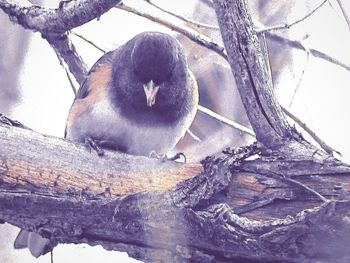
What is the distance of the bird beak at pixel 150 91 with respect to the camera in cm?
129

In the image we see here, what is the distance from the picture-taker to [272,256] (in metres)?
0.88

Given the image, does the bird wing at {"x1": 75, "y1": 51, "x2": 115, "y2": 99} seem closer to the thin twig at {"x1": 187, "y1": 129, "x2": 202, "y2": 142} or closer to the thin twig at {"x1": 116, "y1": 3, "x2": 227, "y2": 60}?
the thin twig at {"x1": 116, "y1": 3, "x2": 227, "y2": 60}

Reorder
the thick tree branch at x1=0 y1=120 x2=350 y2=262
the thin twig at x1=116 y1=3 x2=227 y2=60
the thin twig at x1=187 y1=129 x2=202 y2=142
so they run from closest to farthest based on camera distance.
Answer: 1. the thick tree branch at x1=0 y1=120 x2=350 y2=262
2. the thin twig at x1=116 y1=3 x2=227 y2=60
3. the thin twig at x1=187 y1=129 x2=202 y2=142

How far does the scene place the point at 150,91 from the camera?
132 cm

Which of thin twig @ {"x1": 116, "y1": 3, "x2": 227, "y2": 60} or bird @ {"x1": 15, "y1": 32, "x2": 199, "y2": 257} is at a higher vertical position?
thin twig @ {"x1": 116, "y1": 3, "x2": 227, "y2": 60}

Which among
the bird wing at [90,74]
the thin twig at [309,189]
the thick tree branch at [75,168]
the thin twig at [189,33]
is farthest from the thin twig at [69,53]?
the thin twig at [309,189]

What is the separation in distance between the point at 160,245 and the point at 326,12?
3.34ft

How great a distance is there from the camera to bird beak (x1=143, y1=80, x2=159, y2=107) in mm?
1295

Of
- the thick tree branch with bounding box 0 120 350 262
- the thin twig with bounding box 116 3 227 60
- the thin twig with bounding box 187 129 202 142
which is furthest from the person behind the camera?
the thin twig with bounding box 187 129 202 142

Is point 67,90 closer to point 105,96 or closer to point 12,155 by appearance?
Answer: point 105,96

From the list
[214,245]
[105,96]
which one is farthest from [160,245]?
[105,96]

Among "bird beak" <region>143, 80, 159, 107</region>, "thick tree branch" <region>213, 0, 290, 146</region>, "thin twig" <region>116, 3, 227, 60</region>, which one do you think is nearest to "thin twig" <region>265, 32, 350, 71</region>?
"thin twig" <region>116, 3, 227, 60</region>

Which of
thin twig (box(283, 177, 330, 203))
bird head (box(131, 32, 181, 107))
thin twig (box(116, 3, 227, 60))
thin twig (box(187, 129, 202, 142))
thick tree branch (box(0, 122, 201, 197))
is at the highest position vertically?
thin twig (box(116, 3, 227, 60))

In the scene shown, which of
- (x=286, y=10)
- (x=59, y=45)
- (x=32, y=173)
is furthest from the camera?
(x=286, y=10)
